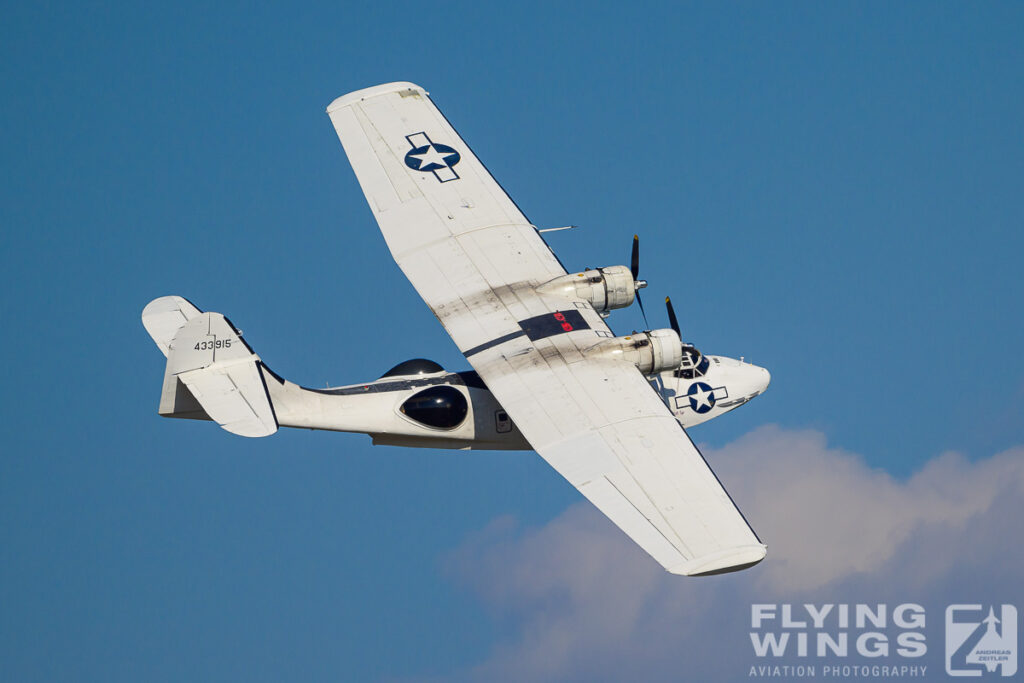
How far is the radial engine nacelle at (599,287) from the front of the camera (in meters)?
55.4

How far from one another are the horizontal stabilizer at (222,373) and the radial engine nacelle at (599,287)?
10429mm

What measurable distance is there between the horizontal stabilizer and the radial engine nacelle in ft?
34.2

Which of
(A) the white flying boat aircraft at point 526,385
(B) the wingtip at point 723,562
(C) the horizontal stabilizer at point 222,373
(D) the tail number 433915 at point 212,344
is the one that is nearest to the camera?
(B) the wingtip at point 723,562

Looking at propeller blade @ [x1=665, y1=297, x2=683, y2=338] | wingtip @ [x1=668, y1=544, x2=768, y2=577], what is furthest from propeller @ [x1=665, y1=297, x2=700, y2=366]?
wingtip @ [x1=668, y1=544, x2=768, y2=577]

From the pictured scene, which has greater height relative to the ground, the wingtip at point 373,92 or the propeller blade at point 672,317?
the wingtip at point 373,92

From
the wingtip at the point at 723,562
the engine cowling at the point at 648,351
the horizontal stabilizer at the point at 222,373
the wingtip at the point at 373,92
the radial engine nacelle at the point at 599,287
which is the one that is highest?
the wingtip at the point at 373,92

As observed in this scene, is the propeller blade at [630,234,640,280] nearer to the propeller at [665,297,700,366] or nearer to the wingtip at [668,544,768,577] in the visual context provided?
the propeller at [665,297,700,366]

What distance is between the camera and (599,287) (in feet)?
182

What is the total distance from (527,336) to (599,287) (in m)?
3.84

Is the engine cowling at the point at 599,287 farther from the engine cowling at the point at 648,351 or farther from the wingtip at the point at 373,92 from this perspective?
the wingtip at the point at 373,92

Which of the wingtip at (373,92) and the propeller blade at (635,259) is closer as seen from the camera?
the propeller blade at (635,259)

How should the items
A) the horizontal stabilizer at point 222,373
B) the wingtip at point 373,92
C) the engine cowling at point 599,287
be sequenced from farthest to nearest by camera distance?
1. the wingtip at point 373,92
2. the engine cowling at point 599,287
3. the horizontal stabilizer at point 222,373

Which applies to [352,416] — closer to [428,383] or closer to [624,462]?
[428,383]

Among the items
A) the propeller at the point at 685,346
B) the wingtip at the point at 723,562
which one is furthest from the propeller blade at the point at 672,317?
the wingtip at the point at 723,562
